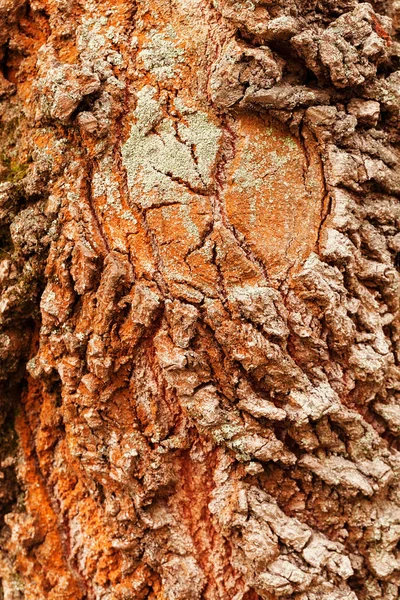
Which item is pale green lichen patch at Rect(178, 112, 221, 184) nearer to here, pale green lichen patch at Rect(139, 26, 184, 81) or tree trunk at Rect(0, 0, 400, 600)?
tree trunk at Rect(0, 0, 400, 600)

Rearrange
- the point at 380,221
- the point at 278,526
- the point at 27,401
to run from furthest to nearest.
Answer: the point at 27,401 → the point at 380,221 → the point at 278,526

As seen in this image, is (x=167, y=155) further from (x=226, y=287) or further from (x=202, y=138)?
(x=226, y=287)

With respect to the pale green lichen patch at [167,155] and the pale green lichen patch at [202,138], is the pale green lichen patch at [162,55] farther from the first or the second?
the pale green lichen patch at [202,138]

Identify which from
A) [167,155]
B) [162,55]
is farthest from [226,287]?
[162,55]

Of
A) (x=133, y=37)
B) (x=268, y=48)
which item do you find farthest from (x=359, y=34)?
(x=133, y=37)

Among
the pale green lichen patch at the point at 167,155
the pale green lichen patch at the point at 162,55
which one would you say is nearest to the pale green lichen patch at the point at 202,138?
the pale green lichen patch at the point at 167,155

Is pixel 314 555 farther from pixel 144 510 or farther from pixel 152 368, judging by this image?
pixel 152 368

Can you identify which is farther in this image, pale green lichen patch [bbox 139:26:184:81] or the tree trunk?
pale green lichen patch [bbox 139:26:184:81]

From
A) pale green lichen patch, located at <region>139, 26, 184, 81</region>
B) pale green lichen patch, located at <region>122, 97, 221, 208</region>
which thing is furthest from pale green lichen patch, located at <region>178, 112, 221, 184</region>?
pale green lichen patch, located at <region>139, 26, 184, 81</region>
